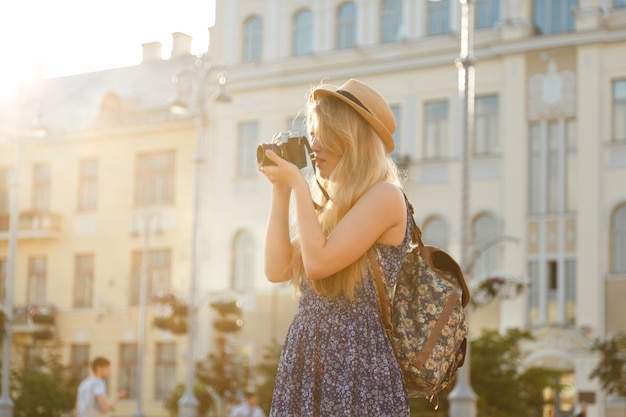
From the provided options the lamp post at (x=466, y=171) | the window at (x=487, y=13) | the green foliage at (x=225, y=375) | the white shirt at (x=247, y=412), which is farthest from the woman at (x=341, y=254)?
the window at (x=487, y=13)

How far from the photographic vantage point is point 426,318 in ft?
14.2

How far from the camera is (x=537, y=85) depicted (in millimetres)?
36562

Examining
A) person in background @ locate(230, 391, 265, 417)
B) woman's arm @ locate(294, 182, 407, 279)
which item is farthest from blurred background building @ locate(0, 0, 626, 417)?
woman's arm @ locate(294, 182, 407, 279)

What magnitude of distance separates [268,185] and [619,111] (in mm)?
11521

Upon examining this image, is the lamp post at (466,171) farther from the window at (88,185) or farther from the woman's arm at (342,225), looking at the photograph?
the window at (88,185)

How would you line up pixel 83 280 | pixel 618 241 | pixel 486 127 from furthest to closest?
pixel 83 280
pixel 486 127
pixel 618 241

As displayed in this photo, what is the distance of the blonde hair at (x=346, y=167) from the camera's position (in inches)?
173

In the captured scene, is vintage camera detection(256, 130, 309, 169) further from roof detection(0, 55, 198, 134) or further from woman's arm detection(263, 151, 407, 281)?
roof detection(0, 55, 198, 134)

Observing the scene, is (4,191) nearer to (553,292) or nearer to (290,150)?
(553,292)

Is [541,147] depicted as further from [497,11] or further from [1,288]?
[1,288]

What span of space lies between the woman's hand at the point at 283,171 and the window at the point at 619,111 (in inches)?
1265

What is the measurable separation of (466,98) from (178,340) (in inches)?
870

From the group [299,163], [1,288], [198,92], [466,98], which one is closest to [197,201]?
[198,92]

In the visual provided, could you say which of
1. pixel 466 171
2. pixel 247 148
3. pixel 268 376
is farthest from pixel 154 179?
pixel 466 171
